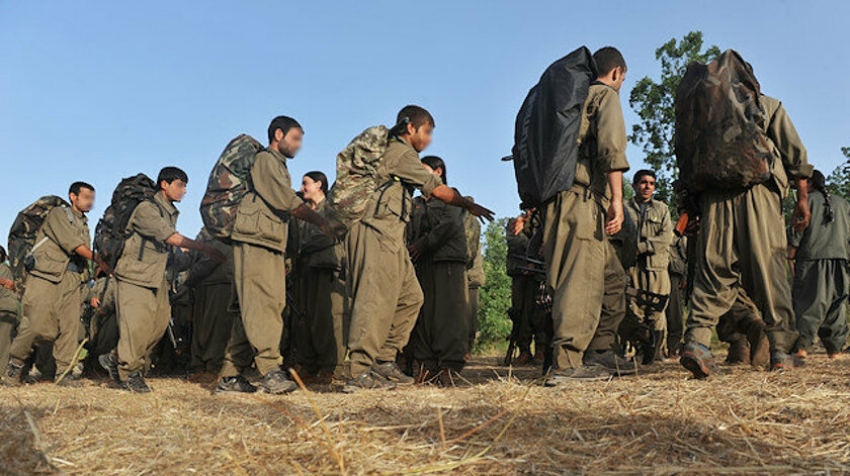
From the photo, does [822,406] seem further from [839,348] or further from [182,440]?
[839,348]

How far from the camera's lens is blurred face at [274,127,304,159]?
251 inches

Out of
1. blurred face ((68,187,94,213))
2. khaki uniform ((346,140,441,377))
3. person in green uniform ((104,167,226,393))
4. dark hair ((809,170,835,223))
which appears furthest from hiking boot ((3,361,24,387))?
dark hair ((809,170,835,223))

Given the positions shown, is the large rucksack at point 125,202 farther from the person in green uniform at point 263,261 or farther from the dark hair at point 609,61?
the dark hair at point 609,61

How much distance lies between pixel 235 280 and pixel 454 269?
7.11 ft

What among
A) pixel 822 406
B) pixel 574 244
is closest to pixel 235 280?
pixel 574 244

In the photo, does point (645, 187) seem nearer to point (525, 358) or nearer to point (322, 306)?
point (525, 358)

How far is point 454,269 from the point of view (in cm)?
720

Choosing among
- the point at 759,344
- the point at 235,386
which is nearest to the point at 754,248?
the point at 759,344

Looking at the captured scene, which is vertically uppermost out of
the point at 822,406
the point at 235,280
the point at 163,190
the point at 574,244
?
the point at 163,190

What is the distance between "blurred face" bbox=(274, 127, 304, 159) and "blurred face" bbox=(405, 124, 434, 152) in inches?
40.7

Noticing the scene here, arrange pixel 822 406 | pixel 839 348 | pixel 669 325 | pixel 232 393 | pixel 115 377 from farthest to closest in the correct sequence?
1. pixel 669 325
2. pixel 839 348
3. pixel 115 377
4. pixel 232 393
5. pixel 822 406

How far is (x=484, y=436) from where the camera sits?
2.91 meters

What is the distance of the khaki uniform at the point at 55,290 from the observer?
8172 millimetres

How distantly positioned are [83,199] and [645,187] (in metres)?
6.95
